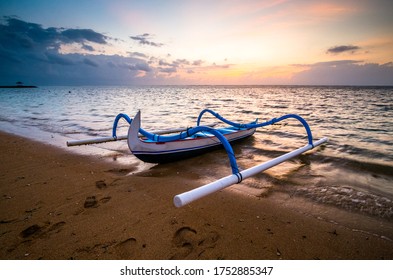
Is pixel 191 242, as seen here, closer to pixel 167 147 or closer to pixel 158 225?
pixel 158 225

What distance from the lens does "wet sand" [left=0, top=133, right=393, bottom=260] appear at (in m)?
2.57

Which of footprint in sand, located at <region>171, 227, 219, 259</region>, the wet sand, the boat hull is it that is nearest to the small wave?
the wet sand

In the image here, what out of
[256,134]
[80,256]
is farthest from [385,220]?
[256,134]

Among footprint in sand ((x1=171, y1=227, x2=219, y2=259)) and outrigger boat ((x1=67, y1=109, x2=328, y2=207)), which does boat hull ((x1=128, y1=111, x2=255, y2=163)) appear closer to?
outrigger boat ((x1=67, y1=109, x2=328, y2=207))

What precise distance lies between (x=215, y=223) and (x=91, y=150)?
226 inches

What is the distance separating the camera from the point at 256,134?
1002 centimetres

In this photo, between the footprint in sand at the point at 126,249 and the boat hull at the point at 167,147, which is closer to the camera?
the footprint in sand at the point at 126,249

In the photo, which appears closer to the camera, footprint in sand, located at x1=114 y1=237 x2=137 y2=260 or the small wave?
footprint in sand, located at x1=114 y1=237 x2=137 y2=260

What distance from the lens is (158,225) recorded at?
3043 mm

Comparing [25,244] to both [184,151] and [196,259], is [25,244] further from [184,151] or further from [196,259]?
[184,151]

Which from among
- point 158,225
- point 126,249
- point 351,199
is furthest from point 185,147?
point 351,199

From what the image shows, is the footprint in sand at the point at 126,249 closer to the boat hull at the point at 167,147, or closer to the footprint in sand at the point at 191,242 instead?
the footprint in sand at the point at 191,242

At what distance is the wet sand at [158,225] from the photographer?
8.44ft

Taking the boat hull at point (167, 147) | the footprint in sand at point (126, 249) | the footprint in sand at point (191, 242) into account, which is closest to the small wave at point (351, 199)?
the footprint in sand at point (191, 242)
